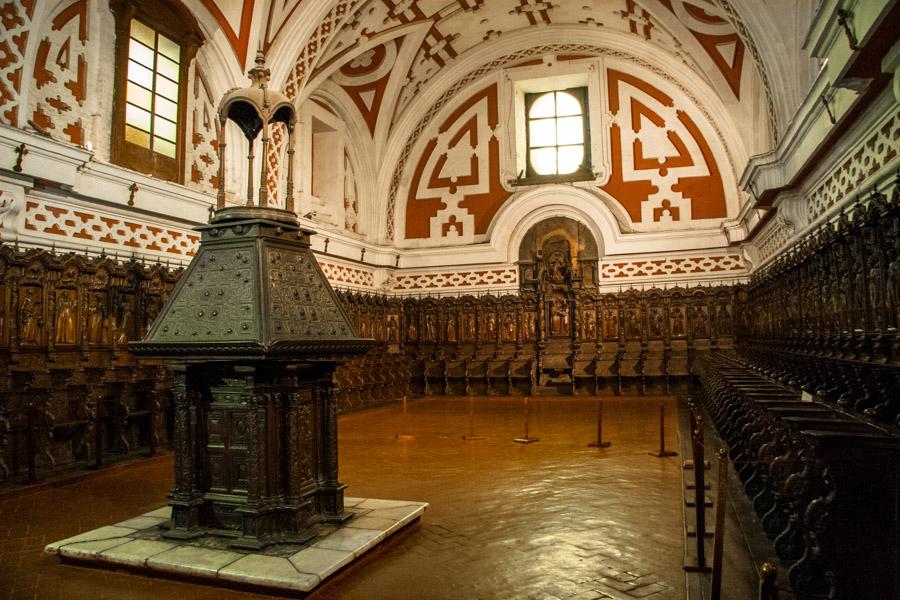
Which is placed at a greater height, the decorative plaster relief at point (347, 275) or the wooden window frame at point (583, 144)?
the wooden window frame at point (583, 144)

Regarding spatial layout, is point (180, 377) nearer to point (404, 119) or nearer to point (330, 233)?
point (330, 233)

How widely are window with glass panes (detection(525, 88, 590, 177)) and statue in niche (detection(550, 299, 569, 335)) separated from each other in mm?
3607

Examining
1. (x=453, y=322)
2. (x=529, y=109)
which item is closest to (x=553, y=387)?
(x=453, y=322)

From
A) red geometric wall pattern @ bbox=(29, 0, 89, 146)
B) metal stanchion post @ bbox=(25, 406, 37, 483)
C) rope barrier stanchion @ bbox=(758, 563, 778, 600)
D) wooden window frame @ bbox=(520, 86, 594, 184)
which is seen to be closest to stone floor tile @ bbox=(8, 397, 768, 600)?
metal stanchion post @ bbox=(25, 406, 37, 483)

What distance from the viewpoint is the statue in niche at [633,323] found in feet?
51.1

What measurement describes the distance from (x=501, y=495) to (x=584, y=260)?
11.5 metres

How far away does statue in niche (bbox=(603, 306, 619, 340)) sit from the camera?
15.7m

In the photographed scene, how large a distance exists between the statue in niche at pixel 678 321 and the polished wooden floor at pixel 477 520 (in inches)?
262

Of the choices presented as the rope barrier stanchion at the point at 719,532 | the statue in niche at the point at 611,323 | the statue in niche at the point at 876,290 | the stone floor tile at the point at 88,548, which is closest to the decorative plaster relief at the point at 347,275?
the statue in niche at the point at 611,323

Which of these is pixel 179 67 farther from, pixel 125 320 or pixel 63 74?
pixel 125 320

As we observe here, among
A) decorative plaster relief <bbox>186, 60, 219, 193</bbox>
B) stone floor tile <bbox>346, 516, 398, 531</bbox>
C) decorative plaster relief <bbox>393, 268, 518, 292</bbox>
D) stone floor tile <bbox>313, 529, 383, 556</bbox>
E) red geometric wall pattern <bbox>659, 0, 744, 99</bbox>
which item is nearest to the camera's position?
stone floor tile <bbox>313, 529, 383, 556</bbox>

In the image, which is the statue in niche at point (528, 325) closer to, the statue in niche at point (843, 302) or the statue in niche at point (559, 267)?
the statue in niche at point (559, 267)

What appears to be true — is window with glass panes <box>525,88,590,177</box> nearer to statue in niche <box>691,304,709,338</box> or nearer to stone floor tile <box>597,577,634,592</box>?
statue in niche <box>691,304,709,338</box>

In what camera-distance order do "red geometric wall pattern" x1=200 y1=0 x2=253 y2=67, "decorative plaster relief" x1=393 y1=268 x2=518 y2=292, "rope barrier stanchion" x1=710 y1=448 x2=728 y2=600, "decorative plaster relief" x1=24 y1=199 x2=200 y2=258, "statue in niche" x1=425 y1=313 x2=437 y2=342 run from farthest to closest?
"decorative plaster relief" x1=393 y1=268 x2=518 y2=292, "statue in niche" x1=425 y1=313 x2=437 y2=342, "red geometric wall pattern" x1=200 y1=0 x2=253 y2=67, "decorative plaster relief" x1=24 y1=199 x2=200 y2=258, "rope barrier stanchion" x1=710 y1=448 x2=728 y2=600
